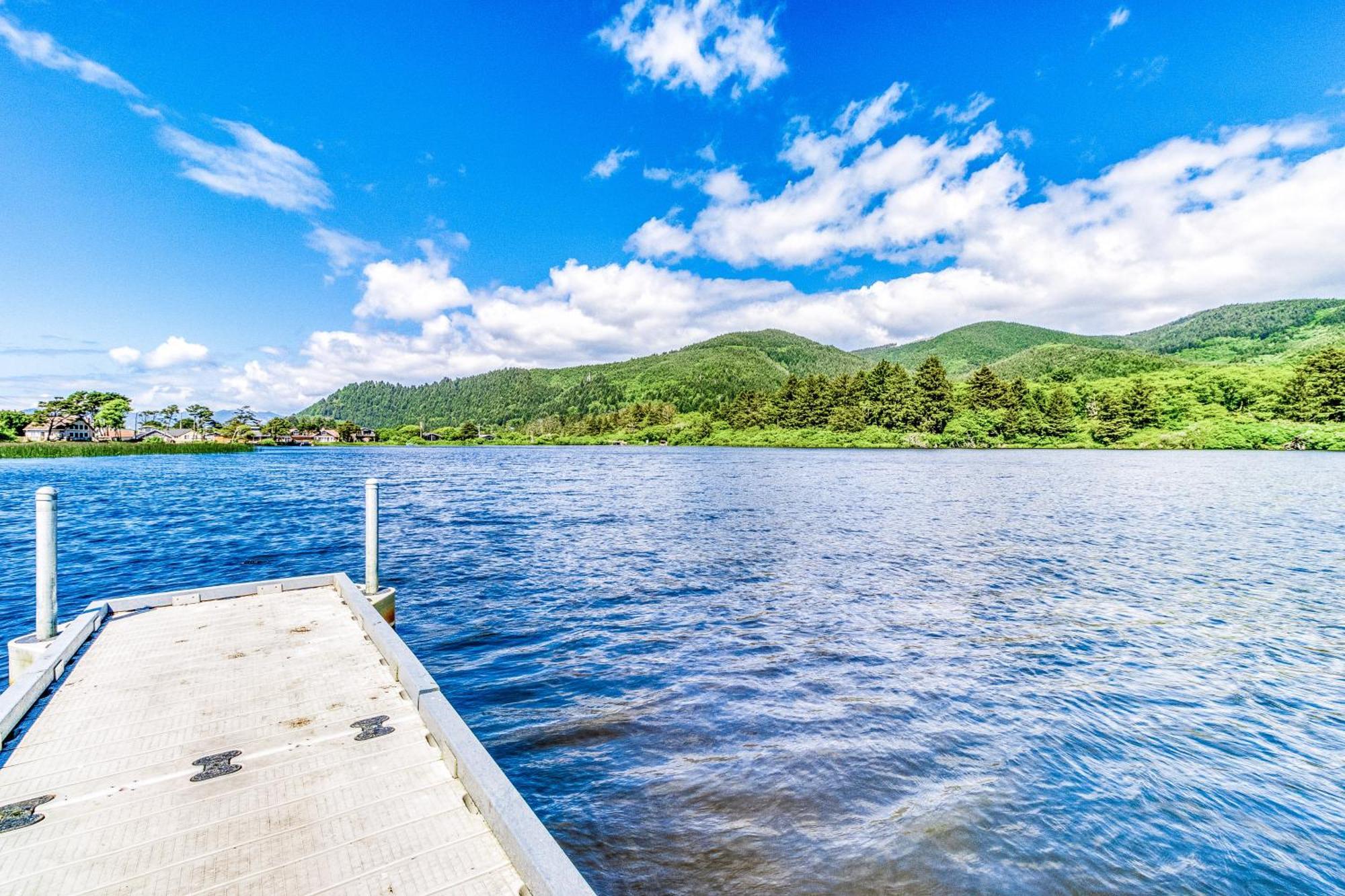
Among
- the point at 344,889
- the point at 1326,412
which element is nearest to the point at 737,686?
the point at 344,889

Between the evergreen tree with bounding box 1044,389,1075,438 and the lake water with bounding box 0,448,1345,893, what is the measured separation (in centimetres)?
9143

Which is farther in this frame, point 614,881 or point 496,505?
point 496,505

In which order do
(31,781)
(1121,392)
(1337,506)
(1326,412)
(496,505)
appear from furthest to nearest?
1. (1121,392)
2. (1326,412)
3. (496,505)
4. (1337,506)
5. (31,781)

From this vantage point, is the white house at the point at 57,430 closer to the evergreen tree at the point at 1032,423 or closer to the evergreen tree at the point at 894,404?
the evergreen tree at the point at 894,404

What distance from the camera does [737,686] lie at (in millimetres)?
8734

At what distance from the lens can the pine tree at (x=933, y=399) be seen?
370ft

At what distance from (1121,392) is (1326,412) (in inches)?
989

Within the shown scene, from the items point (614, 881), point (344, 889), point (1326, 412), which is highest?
point (1326, 412)

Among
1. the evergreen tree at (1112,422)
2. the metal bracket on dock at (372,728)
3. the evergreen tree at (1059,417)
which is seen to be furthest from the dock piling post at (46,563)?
the evergreen tree at (1059,417)

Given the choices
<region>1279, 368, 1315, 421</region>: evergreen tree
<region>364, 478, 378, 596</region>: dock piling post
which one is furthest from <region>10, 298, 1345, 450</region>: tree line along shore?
<region>364, 478, 378, 596</region>: dock piling post

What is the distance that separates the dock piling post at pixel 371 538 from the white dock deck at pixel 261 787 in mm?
3210

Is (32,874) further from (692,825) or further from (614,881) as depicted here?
(692,825)

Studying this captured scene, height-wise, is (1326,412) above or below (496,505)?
above

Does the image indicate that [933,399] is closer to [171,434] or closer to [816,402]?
[816,402]
